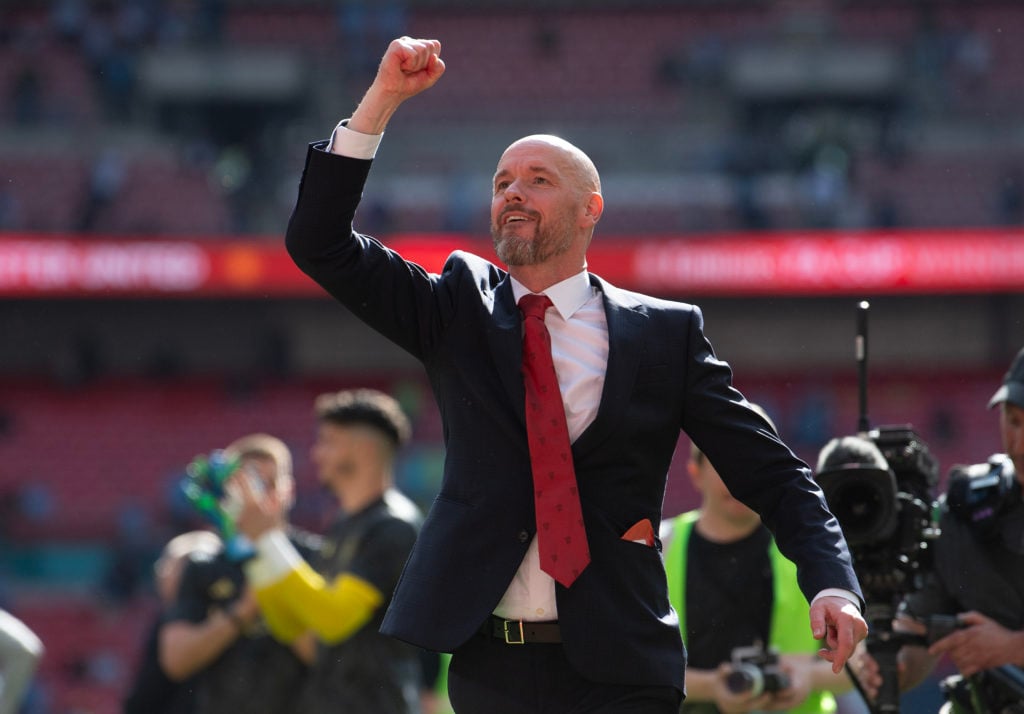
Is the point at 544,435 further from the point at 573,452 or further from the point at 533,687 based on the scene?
the point at 533,687

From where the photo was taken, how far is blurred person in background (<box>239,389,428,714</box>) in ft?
17.7

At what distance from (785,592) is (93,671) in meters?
15.8

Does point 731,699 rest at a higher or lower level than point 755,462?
lower

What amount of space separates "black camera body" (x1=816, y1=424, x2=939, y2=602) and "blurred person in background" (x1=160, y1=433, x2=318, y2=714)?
2.60 meters

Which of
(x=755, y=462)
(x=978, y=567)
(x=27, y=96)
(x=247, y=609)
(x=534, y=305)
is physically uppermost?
(x=27, y=96)

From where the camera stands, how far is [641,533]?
10.3 ft

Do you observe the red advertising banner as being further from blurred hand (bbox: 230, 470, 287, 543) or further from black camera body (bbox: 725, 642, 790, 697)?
black camera body (bbox: 725, 642, 790, 697)

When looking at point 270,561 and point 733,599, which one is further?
point 270,561

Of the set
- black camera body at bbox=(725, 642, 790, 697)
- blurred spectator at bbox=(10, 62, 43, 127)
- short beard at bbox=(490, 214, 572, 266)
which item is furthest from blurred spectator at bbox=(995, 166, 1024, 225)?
short beard at bbox=(490, 214, 572, 266)

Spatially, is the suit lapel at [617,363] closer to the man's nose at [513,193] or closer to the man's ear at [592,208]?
the man's ear at [592,208]

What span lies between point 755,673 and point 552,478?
1.82 m

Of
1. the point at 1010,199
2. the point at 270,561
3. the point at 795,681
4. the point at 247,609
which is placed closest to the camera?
the point at 795,681

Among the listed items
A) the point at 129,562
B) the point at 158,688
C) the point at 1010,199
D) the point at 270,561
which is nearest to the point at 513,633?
the point at 270,561

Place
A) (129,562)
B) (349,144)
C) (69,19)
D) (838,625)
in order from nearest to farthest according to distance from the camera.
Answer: (838,625), (349,144), (129,562), (69,19)
